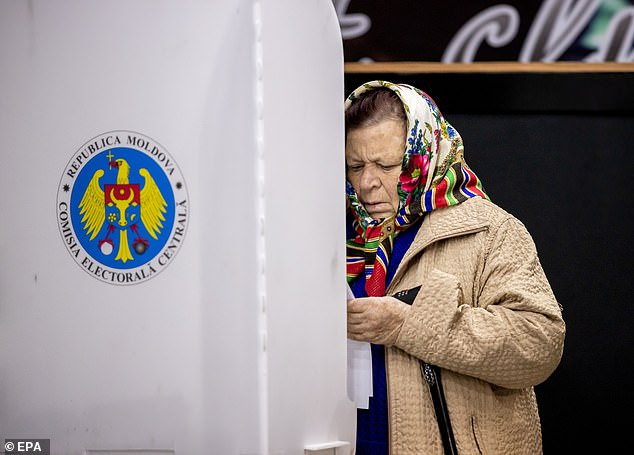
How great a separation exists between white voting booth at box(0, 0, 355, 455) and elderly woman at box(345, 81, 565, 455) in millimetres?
391

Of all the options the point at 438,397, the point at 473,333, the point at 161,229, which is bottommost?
the point at 438,397

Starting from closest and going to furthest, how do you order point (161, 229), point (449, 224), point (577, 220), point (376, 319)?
point (161, 229) < point (376, 319) < point (449, 224) < point (577, 220)

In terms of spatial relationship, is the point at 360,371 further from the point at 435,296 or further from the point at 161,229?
the point at 161,229

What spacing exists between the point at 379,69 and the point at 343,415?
143 centimetres

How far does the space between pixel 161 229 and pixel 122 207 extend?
65mm

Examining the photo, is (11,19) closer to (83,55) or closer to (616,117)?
(83,55)

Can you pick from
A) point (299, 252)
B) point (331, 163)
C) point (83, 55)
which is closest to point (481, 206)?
point (331, 163)

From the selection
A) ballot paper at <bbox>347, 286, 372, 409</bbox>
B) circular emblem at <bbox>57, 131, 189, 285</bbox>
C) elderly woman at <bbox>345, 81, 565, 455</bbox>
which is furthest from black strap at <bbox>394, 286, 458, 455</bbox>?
circular emblem at <bbox>57, 131, 189, 285</bbox>

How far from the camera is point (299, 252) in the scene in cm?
129

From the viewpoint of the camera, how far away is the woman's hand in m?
1.65

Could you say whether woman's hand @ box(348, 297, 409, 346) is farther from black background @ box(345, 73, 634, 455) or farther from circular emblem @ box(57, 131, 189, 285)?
black background @ box(345, 73, 634, 455)

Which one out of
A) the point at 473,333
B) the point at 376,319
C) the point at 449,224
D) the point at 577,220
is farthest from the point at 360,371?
the point at 577,220

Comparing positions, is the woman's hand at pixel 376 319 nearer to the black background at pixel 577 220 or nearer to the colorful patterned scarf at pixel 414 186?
the colorful patterned scarf at pixel 414 186

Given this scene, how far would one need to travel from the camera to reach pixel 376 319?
5.46 feet
